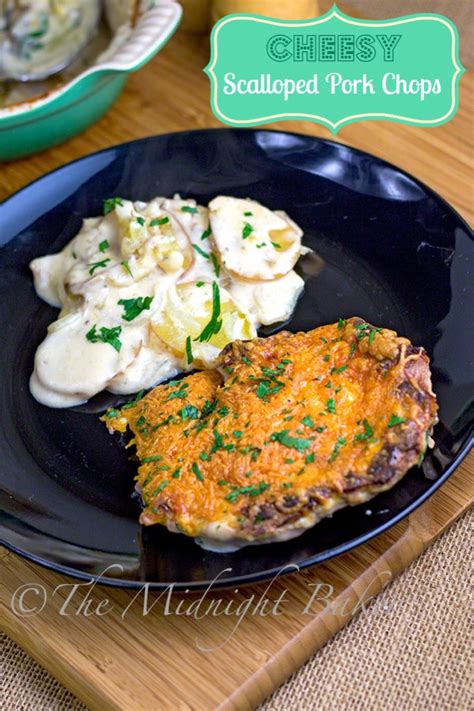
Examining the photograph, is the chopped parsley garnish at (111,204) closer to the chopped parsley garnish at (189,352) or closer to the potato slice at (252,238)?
the potato slice at (252,238)

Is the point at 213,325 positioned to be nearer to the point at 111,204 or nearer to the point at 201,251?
the point at 201,251

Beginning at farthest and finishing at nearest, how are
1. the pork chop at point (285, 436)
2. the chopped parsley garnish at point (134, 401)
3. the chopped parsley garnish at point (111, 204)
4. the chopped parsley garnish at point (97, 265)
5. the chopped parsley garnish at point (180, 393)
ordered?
the chopped parsley garnish at point (111, 204) → the chopped parsley garnish at point (97, 265) → the chopped parsley garnish at point (134, 401) → the chopped parsley garnish at point (180, 393) → the pork chop at point (285, 436)

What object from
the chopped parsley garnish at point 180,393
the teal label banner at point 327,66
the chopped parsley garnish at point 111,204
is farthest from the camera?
the teal label banner at point 327,66

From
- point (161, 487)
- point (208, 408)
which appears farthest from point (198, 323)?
point (161, 487)

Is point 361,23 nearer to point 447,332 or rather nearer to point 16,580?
point 447,332

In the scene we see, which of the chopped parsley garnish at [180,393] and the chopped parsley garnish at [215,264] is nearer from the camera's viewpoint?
the chopped parsley garnish at [180,393]

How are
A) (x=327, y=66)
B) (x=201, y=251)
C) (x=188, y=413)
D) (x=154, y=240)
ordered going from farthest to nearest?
(x=327, y=66), (x=201, y=251), (x=154, y=240), (x=188, y=413)

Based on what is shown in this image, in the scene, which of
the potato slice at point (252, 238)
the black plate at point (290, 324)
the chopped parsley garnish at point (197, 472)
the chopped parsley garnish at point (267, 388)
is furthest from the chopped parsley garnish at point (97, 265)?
the chopped parsley garnish at point (197, 472)
